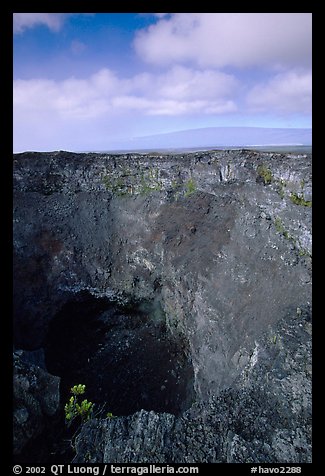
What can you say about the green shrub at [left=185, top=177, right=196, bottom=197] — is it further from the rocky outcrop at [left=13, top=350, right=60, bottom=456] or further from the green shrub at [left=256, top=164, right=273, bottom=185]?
the rocky outcrop at [left=13, top=350, right=60, bottom=456]

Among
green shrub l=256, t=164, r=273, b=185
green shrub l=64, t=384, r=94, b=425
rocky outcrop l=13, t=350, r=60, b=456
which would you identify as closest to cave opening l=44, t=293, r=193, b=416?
green shrub l=64, t=384, r=94, b=425

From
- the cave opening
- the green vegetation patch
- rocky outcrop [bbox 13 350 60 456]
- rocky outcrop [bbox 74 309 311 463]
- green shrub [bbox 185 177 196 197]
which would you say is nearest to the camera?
rocky outcrop [bbox 74 309 311 463]

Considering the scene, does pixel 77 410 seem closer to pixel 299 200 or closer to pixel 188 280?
pixel 188 280

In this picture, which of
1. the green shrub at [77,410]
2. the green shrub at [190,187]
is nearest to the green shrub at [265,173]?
the green shrub at [190,187]

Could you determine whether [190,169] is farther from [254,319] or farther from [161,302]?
[254,319]

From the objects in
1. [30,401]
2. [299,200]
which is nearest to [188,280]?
[299,200]

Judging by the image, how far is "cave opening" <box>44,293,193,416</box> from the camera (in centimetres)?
1441

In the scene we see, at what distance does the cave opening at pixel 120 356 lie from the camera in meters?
14.4

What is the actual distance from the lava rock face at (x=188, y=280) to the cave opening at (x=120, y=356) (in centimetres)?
12

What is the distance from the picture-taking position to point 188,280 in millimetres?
17703

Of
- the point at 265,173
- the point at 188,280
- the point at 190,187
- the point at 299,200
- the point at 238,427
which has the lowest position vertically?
the point at 238,427

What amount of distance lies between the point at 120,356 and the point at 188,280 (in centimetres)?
580

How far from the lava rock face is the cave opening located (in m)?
0.12
